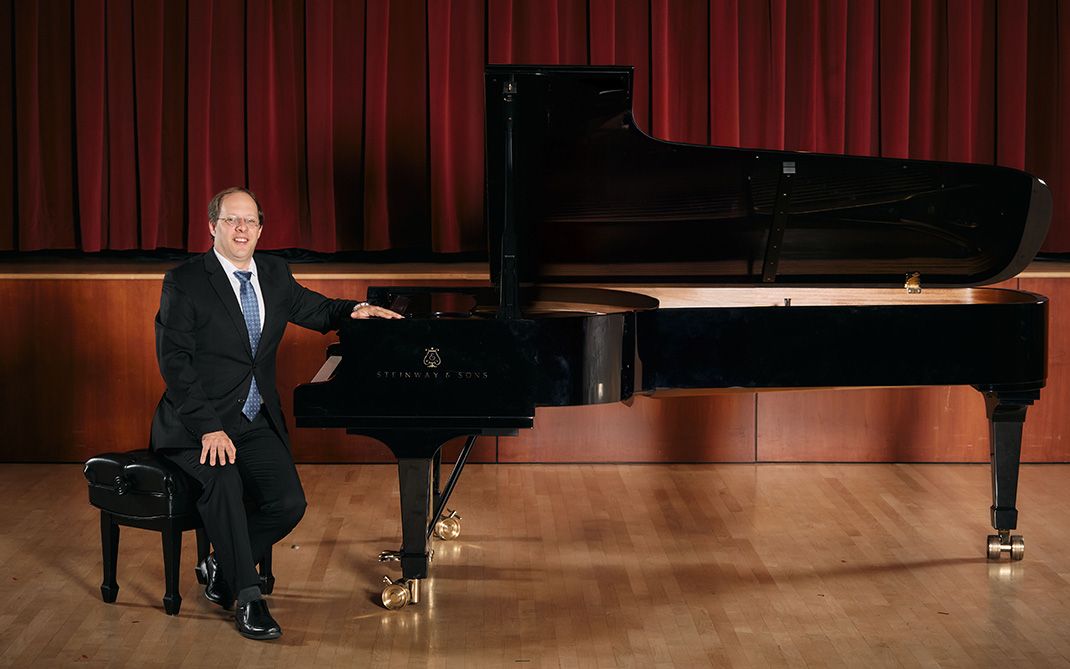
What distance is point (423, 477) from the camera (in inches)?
145

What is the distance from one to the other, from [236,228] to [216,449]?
608mm

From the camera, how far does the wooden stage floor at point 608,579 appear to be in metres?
3.50

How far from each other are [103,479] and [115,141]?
2.48 metres

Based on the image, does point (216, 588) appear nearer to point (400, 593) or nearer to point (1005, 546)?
point (400, 593)

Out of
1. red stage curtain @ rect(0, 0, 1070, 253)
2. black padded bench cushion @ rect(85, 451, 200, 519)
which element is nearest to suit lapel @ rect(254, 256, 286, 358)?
black padded bench cushion @ rect(85, 451, 200, 519)

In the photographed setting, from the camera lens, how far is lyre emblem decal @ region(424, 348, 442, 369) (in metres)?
3.60

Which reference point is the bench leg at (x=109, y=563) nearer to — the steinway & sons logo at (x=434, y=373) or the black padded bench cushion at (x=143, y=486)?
the black padded bench cushion at (x=143, y=486)

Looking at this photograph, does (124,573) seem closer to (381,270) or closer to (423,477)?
(423,477)

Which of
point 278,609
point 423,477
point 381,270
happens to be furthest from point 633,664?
point 381,270

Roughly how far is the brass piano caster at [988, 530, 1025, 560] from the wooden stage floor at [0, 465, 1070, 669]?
44 millimetres

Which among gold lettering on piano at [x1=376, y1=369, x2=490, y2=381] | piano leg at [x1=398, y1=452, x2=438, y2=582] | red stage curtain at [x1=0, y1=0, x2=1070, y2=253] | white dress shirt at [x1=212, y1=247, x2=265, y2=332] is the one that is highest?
red stage curtain at [x1=0, y1=0, x2=1070, y2=253]

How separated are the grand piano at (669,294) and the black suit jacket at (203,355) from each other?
0.68ft

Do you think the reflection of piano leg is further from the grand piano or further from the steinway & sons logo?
the steinway & sons logo

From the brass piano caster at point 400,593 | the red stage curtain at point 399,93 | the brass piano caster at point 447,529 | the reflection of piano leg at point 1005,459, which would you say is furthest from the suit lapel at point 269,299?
the reflection of piano leg at point 1005,459
